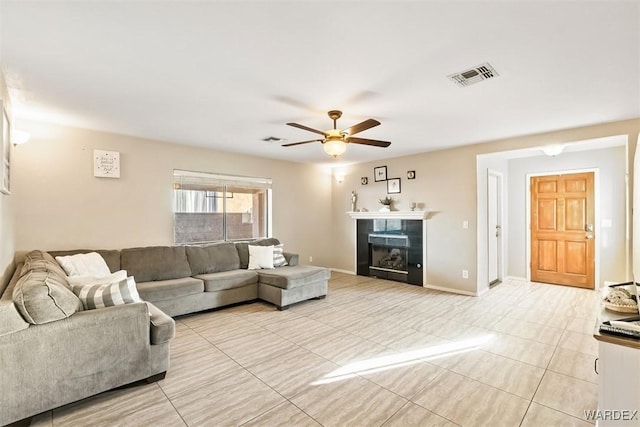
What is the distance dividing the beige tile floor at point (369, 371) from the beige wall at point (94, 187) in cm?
164

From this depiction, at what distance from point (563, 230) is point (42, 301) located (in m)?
7.04

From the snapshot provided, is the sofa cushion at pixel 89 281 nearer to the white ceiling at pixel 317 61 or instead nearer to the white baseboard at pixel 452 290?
the white ceiling at pixel 317 61

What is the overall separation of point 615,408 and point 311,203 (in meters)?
5.51

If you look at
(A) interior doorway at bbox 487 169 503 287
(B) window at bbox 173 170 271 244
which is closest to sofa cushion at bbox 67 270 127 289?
(B) window at bbox 173 170 271 244

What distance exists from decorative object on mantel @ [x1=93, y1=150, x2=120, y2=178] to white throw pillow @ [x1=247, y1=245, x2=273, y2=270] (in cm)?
222

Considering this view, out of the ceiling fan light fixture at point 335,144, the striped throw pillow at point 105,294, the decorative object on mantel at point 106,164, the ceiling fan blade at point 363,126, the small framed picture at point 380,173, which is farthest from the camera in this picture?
the small framed picture at point 380,173

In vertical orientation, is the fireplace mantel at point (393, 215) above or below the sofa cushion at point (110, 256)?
above

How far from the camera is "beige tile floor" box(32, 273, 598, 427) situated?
1.95 m

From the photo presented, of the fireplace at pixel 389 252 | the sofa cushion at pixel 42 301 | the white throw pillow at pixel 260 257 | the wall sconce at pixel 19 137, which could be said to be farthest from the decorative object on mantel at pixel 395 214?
the wall sconce at pixel 19 137

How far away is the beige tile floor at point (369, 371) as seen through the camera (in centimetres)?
195

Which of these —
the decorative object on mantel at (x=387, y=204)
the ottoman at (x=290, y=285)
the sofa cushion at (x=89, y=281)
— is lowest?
the ottoman at (x=290, y=285)

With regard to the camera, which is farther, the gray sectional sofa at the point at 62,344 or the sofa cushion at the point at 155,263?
the sofa cushion at the point at 155,263

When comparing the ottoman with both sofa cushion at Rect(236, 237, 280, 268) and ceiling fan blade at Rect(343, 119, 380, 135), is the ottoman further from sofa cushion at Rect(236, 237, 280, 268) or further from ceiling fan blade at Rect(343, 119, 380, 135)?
ceiling fan blade at Rect(343, 119, 380, 135)

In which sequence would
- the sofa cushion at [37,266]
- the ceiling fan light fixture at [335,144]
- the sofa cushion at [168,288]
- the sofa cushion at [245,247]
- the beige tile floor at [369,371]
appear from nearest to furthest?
the beige tile floor at [369,371] → the sofa cushion at [37,266] → the ceiling fan light fixture at [335,144] → the sofa cushion at [168,288] → the sofa cushion at [245,247]
